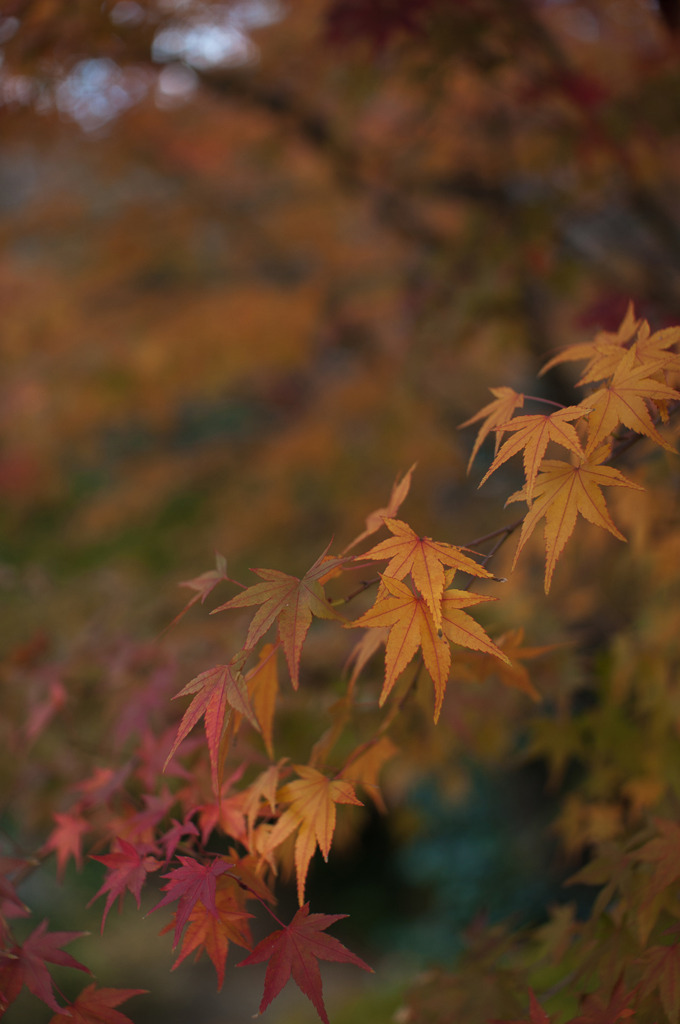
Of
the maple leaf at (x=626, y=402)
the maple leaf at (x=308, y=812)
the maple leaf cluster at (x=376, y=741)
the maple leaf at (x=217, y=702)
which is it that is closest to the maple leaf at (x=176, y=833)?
the maple leaf cluster at (x=376, y=741)

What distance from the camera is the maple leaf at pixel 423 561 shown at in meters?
0.86

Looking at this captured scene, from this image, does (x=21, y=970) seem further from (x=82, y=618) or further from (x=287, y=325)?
(x=287, y=325)

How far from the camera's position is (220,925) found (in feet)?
3.18

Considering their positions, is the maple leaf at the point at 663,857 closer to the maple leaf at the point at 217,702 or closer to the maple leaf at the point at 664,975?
the maple leaf at the point at 664,975

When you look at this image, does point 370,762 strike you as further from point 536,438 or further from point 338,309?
point 338,309

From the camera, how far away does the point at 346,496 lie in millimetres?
4586

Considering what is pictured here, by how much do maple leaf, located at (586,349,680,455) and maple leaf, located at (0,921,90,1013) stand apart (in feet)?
3.11

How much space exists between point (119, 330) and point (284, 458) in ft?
3.97

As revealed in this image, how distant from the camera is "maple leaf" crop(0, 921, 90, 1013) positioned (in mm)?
940

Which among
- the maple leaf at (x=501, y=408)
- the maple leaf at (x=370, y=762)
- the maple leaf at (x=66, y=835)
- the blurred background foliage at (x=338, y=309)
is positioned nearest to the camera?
the maple leaf at (x=501, y=408)

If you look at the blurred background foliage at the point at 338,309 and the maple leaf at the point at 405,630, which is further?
the blurred background foliage at the point at 338,309

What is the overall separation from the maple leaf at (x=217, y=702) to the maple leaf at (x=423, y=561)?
0.22m

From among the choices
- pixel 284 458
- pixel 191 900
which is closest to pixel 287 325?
pixel 284 458

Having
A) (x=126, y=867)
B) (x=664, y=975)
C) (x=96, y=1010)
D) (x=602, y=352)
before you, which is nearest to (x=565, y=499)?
(x=602, y=352)
